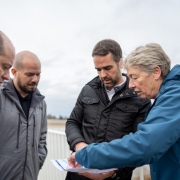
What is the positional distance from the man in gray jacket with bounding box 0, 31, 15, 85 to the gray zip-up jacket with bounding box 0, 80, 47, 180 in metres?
0.75

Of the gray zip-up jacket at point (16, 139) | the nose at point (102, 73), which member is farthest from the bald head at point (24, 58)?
the nose at point (102, 73)

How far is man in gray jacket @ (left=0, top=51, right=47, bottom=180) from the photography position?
2406 mm

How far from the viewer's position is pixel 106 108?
85.7 inches

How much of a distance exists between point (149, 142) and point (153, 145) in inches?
1.1

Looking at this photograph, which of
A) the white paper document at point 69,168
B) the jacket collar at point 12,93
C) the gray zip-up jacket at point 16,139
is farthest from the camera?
the jacket collar at point 12,93

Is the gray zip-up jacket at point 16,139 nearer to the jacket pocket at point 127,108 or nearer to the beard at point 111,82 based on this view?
the beard at point 111,82

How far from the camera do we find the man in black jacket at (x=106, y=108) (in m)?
2.14

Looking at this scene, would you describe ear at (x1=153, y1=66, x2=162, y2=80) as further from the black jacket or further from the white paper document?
the white paper document

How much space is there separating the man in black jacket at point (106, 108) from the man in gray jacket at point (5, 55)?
33.5 inches

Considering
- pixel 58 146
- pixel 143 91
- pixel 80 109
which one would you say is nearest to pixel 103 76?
pixel 80 109

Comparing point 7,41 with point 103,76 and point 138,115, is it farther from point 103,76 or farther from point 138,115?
point 138,115

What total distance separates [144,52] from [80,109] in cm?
102

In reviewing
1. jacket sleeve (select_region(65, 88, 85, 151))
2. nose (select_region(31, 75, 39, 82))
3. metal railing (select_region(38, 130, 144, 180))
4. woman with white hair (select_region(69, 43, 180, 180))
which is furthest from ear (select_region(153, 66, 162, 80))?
metal railing (select_region(38, 130, 144, 180))

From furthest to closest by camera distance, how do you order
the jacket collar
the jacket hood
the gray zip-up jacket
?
the jacket collar → the gray zip-up jacket → the jacket hood
